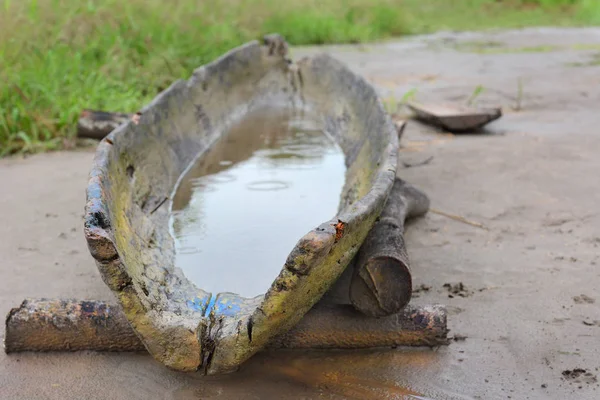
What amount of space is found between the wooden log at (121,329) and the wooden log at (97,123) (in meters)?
2.33

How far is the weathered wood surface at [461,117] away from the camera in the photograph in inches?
173

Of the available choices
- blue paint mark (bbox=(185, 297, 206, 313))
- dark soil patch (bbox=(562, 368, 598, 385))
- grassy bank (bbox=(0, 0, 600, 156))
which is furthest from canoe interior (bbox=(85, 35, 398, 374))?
grassy bank (bbox=(0, 0, 600, 156))

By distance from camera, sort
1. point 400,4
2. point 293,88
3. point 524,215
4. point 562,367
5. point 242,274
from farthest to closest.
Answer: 1. point 400,4
2. point 293,88
3. point 524,215
4. point 242,274
5. point 562,367

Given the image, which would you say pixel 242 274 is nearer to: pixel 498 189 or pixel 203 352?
pixel 203 352

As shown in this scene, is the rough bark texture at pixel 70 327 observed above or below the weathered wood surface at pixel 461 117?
above

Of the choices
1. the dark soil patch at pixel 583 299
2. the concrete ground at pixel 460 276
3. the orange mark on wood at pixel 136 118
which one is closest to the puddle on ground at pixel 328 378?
the concrete ground at pixel 460 276

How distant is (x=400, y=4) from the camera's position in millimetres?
12461

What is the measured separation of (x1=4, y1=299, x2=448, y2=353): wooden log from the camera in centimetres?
187

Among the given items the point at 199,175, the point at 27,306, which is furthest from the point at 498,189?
the point at 27,306

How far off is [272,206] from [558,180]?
4.74 ft

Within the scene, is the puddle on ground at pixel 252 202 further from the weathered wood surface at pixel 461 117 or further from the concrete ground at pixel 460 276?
the weathered wood surface at pixel 461 117

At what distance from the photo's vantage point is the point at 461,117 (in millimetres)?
4438

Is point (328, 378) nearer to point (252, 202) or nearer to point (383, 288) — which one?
point (383, 288)

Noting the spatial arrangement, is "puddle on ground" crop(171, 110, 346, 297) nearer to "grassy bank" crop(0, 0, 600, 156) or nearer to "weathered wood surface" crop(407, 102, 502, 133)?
"weathered wood surface" crop(407, 102, 502, 133)
